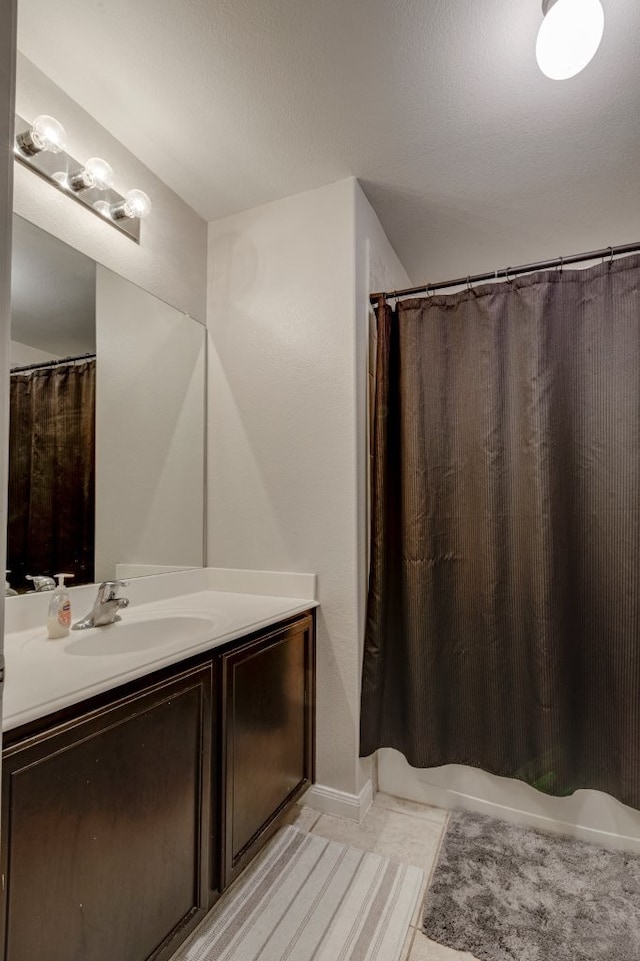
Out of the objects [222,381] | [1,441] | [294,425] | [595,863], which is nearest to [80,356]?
[222,381]

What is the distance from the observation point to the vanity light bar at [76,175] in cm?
135

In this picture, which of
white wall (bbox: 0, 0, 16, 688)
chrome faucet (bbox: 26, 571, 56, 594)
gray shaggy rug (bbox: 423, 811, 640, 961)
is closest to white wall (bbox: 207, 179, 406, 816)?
gray shaggy rug (bbox: 423, 811, 640, 961)

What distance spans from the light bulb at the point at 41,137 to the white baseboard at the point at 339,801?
7.67 ft

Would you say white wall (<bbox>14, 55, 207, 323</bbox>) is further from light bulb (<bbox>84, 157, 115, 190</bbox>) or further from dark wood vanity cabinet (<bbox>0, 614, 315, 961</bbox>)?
dark wood vanity cabinet (<bbox>0, 614, 315, 961</bbox>)

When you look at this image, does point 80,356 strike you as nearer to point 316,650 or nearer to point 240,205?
point 240,205

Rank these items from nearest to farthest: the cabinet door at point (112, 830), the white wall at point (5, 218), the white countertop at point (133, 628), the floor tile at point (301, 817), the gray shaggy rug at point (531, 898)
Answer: the white wall at point (5, 218) < the cabinet door at point (112, 830) < the white countertop at point (133, 628) < the gray shaggy rug at point (531, 898) < the floor tile at point (301, 817)

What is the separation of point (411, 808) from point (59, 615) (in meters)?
1.51

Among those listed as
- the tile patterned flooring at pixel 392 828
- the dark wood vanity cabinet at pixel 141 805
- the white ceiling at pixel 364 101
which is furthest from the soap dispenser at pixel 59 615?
the white ceiling at pixel 364 101

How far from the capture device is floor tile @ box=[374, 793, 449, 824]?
5.90 ft

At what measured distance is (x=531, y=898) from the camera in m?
1.40

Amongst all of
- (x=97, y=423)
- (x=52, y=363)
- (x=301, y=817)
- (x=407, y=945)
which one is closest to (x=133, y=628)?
(x=97, y=423)

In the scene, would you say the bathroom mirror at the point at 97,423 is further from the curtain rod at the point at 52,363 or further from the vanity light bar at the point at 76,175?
the vanity light bar at the point at 76,175

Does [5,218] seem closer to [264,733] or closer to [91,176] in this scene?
[91,176]

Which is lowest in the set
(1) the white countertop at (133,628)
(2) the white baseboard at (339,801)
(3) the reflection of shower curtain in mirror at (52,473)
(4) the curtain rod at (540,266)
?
(2) the white baseboard at (339,801)
